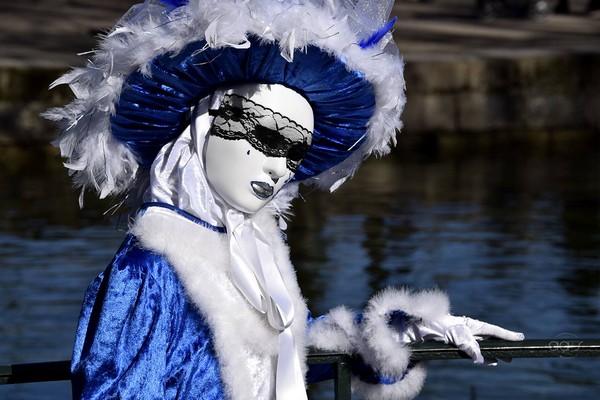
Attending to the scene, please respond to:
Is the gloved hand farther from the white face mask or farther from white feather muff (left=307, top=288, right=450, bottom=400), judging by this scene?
the white face mask

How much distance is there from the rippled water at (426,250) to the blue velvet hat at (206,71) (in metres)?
2.21

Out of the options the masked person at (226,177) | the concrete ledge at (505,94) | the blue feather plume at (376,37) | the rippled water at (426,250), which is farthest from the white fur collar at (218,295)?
the concrete ledge at (505,94)

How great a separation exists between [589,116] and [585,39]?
5.07 feet

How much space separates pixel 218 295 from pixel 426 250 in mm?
6370

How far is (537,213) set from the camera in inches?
394

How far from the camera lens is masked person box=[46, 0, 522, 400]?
2.22 meters

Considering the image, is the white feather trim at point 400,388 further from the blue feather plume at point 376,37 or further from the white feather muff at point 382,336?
the blue feather plume at point 376,37

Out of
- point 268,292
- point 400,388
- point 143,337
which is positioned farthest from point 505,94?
point 143,337

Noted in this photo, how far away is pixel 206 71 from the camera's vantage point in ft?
7.64

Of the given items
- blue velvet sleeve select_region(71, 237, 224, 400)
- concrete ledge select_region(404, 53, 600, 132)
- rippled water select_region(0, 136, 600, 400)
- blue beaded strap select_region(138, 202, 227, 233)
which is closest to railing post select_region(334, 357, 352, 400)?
blue velvet sleeve select_region(71, 237, 224, 400)

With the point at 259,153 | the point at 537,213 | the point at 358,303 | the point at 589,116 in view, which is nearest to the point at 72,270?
the point at 358,303

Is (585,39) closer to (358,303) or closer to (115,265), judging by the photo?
(358,303)

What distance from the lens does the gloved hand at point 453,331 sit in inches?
91.7

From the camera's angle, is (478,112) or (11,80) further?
(478,112)
